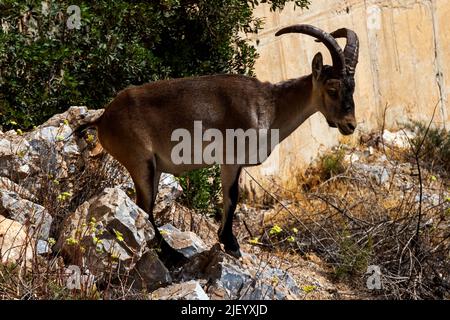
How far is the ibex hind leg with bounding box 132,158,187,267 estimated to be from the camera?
852 centimetres

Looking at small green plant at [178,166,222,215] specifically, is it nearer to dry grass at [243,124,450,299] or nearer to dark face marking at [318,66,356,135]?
dry grass at [243,124,450,299]

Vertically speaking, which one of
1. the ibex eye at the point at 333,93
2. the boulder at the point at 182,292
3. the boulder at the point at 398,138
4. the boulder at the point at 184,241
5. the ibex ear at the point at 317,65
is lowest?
the boulder at the point at 182,292

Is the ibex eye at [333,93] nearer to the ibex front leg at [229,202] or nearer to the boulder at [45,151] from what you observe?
the ibex front leg at [229,202]

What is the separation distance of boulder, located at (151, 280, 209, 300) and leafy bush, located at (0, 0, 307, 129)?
2695mm

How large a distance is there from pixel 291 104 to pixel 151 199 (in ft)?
5.09

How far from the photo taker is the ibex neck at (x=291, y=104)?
9.02m

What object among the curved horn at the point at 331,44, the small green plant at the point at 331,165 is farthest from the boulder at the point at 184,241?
the small green plant at the point at 331,165

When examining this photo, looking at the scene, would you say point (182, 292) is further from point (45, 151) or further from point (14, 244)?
point (45, 151)

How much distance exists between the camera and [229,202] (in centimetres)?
892

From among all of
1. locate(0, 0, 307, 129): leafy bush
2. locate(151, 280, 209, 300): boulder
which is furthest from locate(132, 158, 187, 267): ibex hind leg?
locate(0, 0, 307, 129): leafy bush

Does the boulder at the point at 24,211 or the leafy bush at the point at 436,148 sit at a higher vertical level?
the leafy bush at the point at 436,148

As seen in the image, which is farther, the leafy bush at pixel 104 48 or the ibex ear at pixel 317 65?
the leafy bush at pixel 104 48

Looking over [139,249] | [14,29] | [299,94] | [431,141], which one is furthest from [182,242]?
[431,141]

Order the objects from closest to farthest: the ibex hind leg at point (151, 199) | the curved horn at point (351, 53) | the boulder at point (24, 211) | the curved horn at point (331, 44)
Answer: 1. the boulder at point (24, 211)
2. the ibex hind leg at point (151, 199)
3. the curved horn at point (331, 44)
4. the curved horn at point (351, 53)
